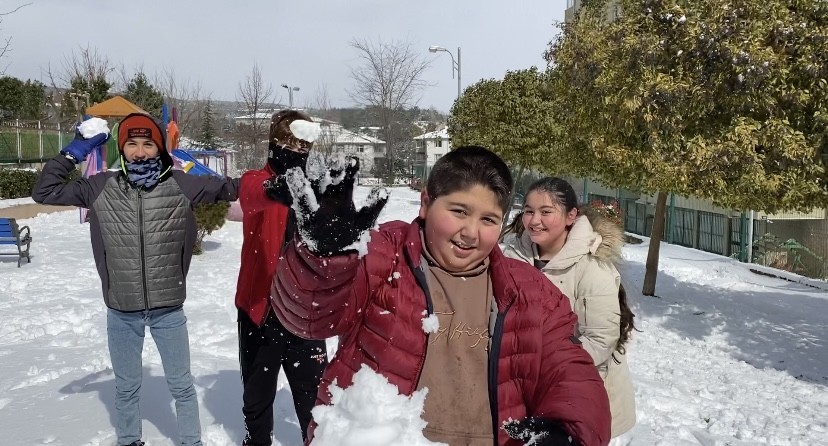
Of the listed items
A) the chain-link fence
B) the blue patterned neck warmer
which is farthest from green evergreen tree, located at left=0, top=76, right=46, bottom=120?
the blue patterned neck warmer

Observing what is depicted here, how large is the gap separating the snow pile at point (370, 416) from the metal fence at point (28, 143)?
2430 centimetres

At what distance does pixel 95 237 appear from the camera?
2.94 meters

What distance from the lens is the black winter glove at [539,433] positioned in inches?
56.6

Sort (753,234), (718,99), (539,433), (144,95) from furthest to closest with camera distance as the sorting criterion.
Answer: (144,95), (753,234), (718,99), (539,433)

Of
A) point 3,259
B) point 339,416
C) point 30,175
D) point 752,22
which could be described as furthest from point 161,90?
point 339,416

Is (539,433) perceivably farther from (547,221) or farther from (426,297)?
(547,221)

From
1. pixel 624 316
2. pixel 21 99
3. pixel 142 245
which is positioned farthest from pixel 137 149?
pixel 21 99

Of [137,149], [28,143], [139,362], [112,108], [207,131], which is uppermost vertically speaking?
[207,131]

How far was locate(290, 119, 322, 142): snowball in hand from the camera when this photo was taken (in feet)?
8.23

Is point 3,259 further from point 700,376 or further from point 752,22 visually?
point 752,22

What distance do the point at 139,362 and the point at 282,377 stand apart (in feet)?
4.91

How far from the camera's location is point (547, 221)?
2.75 meters

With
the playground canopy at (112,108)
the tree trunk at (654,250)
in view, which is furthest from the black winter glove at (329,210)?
the playground canopy at (112,108)

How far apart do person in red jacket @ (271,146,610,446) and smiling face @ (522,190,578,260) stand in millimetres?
1133
